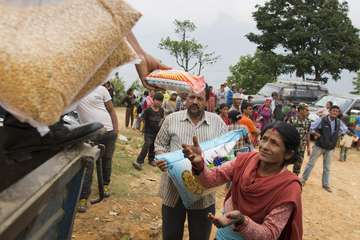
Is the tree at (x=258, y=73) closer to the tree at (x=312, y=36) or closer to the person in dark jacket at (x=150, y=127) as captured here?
the tree at (x=312, y=36)

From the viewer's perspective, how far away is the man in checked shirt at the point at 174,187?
342cm

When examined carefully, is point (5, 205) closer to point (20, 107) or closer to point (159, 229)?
point (20, 107)

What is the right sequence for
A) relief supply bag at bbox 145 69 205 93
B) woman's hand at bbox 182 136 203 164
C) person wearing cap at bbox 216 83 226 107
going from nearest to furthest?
1. woman's hand at bbox 182 136 203 164
2. relief supply bag at bbox 145 69 205 93
3. person wearing cap at bbox 216 83 226 107

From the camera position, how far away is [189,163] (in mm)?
3135

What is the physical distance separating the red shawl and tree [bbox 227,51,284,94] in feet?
92.5

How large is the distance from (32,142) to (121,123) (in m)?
13.6

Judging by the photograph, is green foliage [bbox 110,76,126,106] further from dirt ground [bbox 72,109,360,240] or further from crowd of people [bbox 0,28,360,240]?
crowd of people [bbox 0,28,360,240]

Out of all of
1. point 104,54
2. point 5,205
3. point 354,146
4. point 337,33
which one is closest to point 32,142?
point 104,54

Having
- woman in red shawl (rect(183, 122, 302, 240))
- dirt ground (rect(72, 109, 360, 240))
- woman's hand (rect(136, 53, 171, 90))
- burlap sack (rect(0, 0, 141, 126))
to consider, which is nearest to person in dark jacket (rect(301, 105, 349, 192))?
dirt ground (rect(72, 109, 360, 240))

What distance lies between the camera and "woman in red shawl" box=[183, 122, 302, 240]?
7.33 ft

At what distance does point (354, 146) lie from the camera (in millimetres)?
15172

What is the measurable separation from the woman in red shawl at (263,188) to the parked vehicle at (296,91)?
14601 millimetres

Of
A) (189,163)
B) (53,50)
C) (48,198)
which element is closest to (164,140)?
(189,163)

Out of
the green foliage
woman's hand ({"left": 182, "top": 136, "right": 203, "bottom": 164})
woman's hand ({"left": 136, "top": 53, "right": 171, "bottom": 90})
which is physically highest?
woman's hand ({"left": 136, "top": 53, "right": 171, "bottom": 90})
